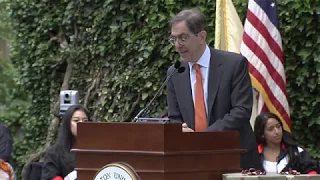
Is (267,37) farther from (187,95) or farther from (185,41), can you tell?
(185,41)

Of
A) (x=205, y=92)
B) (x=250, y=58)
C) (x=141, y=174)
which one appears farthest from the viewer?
(x=250, y=58)

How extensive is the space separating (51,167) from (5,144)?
102 centimetres

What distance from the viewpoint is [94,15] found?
8.60m

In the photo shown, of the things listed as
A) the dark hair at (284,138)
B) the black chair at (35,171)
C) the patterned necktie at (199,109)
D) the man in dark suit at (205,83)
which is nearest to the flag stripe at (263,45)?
the dark hair at (284,138)

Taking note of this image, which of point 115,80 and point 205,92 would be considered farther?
point 115,80

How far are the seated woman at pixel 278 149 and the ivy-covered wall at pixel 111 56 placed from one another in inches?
27.1

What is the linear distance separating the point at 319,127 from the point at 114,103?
7.49 ft

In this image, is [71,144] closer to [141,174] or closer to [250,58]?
[250,58]

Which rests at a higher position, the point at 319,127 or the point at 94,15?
the point at 94,15

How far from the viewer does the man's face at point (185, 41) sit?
4238mm

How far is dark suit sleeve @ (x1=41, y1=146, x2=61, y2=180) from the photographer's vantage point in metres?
5.93

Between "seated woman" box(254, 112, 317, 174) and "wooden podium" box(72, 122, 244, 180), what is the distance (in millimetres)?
2266

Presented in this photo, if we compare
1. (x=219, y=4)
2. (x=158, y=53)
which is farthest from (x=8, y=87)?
(x=219, y=4)

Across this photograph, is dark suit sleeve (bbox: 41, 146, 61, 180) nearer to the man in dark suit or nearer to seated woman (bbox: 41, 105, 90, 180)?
seated woman (bbox: 41, 105, 90, 180)
